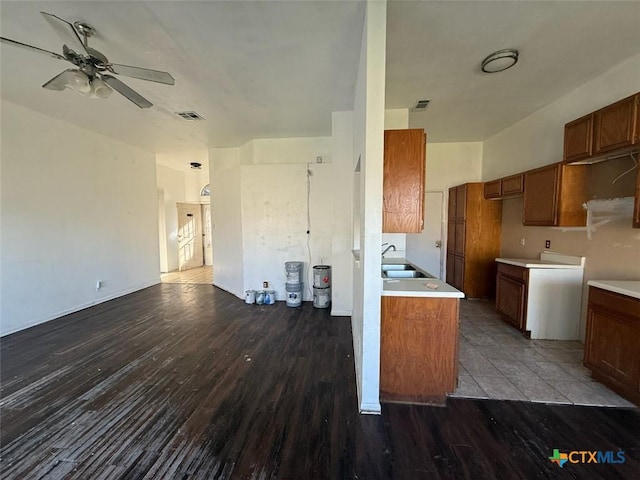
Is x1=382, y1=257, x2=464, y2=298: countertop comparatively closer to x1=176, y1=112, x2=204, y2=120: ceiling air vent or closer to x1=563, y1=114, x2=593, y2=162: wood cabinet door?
x1=563, y1=114, x2=593, y2=162: wood cabinet door

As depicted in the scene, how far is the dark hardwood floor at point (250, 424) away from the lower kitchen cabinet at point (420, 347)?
16cm

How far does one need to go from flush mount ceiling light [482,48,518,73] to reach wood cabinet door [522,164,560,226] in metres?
1.36

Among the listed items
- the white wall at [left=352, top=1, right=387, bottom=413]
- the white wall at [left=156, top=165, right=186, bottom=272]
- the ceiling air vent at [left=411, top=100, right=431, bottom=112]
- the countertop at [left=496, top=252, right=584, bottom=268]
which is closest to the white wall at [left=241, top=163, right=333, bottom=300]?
the ceiling air vent at [left=411, top=100, right=431, bottom=112]

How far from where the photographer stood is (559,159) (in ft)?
11.0

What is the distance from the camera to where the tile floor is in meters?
2.18

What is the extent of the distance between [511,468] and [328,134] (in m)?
4.67

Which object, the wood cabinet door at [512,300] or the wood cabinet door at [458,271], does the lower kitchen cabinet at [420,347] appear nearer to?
the wood cabinet door at [512,300]

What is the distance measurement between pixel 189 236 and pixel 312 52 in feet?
23.8

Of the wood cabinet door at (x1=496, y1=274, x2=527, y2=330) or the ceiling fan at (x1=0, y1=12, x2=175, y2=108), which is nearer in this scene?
the ceiling fan at (x1=0, y1=12, x2=175, y2=108)

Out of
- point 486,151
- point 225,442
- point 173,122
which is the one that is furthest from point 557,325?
point 173,122

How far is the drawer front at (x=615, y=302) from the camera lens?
201 cm

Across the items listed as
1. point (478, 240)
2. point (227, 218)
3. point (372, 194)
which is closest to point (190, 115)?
point (227, 218)

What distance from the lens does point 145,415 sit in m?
1.99

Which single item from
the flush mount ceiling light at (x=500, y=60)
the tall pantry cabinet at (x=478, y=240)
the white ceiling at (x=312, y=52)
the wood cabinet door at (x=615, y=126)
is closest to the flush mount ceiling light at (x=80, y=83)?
the white ceiling at (x=312, y=52)
